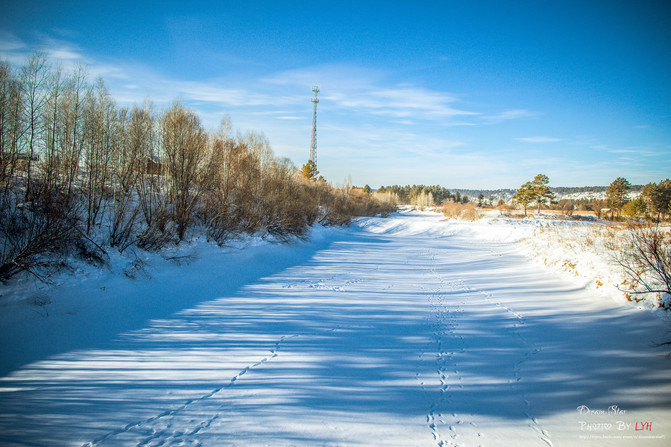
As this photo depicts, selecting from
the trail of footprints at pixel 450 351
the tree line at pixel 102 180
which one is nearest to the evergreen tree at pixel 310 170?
the tree line at pixel 102 180

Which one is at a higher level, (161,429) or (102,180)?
(102,180)

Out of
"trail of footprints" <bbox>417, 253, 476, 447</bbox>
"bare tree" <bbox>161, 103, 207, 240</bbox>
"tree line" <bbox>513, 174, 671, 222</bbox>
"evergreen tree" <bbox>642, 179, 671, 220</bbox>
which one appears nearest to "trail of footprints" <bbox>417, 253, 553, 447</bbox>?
"trail of footprints" <bbox>417, 253, 476, 447</bbox>

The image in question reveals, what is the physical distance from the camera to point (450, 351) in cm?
492

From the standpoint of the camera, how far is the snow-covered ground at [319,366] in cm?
310

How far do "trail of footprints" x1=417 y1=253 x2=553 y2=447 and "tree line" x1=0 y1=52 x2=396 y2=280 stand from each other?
295 inches

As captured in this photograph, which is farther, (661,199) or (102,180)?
(661,199)

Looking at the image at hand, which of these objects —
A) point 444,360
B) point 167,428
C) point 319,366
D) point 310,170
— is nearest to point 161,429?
point 167,428

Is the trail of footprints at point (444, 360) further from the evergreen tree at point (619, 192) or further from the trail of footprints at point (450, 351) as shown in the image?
the evergreen tree at point (619, 192)

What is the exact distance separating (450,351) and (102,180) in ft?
33.7

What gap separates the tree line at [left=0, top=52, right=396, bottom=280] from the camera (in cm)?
666

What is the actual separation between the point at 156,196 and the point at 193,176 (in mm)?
1528

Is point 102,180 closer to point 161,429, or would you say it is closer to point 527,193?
point 161,429

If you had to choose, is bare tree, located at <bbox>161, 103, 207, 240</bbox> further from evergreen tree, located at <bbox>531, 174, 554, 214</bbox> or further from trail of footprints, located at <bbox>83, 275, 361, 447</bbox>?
evergreen tree, located at <bbox>531, 174, 554, 214</bbox>

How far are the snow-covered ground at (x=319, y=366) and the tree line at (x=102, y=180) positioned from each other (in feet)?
3.59
